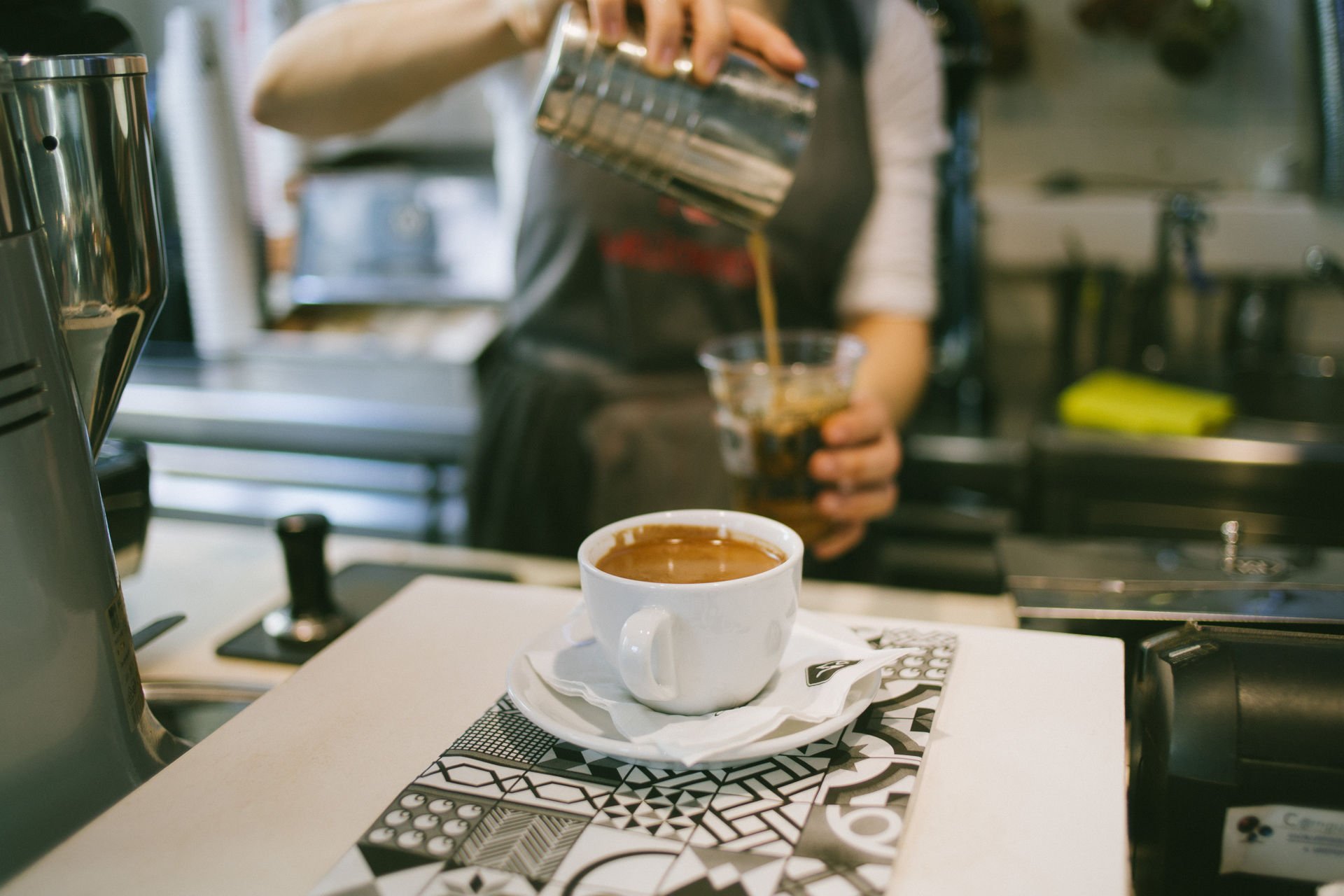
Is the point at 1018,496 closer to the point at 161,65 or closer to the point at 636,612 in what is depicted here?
the point at 636,612

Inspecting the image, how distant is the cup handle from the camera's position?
1.75 ft

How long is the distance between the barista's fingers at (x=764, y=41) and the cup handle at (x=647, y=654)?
51 cm

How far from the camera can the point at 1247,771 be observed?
52cm

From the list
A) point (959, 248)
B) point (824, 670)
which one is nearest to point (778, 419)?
point (824, 670)

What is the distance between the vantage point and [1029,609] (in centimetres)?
76

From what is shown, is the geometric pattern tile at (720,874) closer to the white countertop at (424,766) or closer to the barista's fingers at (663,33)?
the white countertop at (424,766)

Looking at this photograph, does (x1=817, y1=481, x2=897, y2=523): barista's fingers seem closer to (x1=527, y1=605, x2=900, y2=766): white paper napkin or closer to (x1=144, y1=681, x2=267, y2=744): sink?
(x1=527, y1=605, x2=900, y2=766): white paper napkin

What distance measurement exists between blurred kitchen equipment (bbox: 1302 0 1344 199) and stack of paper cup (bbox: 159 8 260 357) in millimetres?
2024

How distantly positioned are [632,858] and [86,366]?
422mm

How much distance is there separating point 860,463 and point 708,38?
454 mm

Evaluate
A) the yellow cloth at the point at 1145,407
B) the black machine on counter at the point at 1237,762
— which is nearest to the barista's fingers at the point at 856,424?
the black machine on counter at the point at 1237,762

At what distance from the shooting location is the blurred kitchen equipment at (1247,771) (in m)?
0.52

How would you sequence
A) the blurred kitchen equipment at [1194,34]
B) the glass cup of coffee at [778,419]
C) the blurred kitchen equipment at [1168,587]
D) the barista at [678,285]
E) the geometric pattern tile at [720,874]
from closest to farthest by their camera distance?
the geometric pattern tile at [720,874] < the blurred kitchen equipment at [1168,587] < the glass cup of coffee at [778,419] < the barista at [678,285] < the blurred kitchen equipment at [1194,34]

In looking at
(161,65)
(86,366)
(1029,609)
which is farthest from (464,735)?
(161,65)
